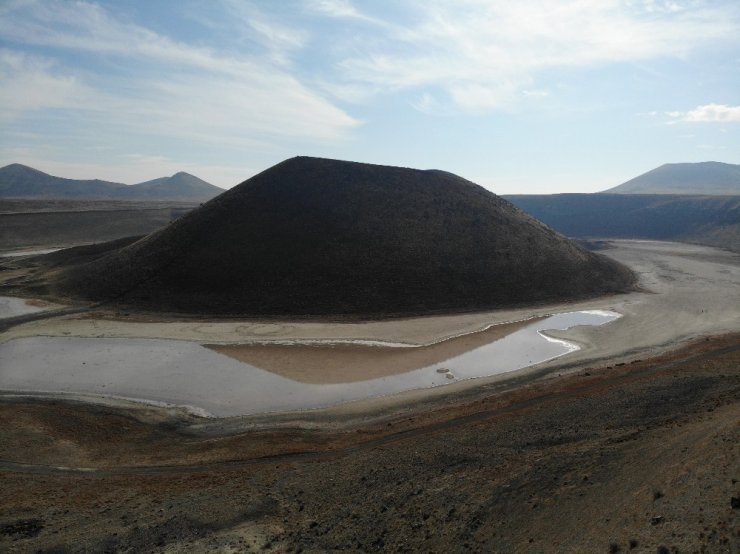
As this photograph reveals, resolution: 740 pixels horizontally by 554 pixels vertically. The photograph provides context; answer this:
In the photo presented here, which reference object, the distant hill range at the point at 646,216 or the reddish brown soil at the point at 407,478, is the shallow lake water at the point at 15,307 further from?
the distant hill range at the point at 646,216

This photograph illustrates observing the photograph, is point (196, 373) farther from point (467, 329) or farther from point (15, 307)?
point (15, 307)

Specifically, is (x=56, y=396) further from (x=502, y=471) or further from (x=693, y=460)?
(x=693, y=460)

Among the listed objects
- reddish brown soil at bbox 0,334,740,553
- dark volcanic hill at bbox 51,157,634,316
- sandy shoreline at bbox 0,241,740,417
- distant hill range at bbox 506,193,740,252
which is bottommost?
reddish brown soil at bbox 0,334,740,553

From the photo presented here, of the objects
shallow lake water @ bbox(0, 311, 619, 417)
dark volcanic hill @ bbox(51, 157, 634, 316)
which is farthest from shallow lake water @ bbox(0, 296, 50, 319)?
shallow lake water @ bbox(0, 311, 619, 417)

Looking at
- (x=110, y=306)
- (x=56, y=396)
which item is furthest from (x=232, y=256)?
(x=56, y=396)

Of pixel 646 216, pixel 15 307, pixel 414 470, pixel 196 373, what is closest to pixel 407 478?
pixel 414 470

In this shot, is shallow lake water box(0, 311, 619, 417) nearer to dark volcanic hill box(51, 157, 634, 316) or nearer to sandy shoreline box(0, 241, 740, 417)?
sandy shoreline box(0, 241, 740, 417)

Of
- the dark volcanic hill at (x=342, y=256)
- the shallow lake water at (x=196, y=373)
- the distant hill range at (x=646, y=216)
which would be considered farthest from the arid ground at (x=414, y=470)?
the distant hill range at (x=646, y=216)
